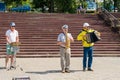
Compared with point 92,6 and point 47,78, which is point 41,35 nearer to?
point 47,78

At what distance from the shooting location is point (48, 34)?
1083 inches

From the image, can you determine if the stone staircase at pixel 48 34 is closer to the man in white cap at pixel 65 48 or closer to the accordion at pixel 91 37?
the accordion at pixel 91 37

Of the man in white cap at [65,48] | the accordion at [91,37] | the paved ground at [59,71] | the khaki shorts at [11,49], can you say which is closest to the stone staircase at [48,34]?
the paved ground at [59,71]

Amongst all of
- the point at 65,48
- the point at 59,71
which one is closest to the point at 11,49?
the point at 59,71

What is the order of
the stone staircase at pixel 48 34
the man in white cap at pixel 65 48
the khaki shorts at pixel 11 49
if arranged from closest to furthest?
the man in white cap at pixel 65 48
the khaki shorts at pixel 11 49
the stone staircase at pixel 48 34

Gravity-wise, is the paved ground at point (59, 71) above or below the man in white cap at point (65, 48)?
below

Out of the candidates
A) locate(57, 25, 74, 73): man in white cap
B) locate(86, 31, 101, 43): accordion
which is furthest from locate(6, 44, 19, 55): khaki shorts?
locate(86, 31, 101, 43): accordion

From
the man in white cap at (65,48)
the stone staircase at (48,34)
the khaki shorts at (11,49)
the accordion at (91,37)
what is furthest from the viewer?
the stone staircase at (48,34)

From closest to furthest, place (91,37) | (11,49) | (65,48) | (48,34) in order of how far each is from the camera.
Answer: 1. (65,48)
2. (91,37)
3. (11,49)
4. (48,34)

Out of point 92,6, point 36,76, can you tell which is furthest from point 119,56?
point 92,6

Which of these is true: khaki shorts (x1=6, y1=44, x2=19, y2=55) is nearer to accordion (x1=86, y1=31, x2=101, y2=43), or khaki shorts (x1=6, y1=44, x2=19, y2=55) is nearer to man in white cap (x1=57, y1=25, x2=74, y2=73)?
A: man in white cap (x1=57, y1=25, x2=74, y2=73)

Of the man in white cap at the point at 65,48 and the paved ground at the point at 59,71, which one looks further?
the man in white cap at the point at 65,48

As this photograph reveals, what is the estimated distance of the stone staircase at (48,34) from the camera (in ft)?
79.6

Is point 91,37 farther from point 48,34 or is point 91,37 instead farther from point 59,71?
point 48,34
